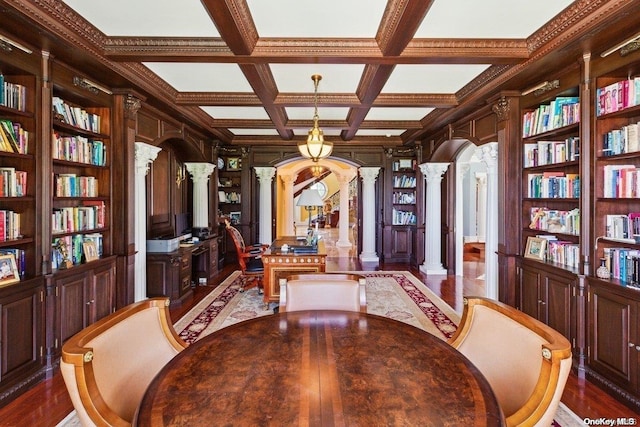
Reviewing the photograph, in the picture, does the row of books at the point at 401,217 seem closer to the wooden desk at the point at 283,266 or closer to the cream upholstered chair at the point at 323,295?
the wooden desk at the point at 283,266

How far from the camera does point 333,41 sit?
2.96m

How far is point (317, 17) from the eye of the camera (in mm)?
2617

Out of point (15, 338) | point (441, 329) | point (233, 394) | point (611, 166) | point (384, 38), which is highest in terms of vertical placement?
point (384, 38)

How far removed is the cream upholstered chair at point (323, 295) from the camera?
7.45 ft

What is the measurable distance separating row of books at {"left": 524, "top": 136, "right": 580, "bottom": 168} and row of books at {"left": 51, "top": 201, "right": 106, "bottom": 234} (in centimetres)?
455

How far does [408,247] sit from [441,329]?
14.2 feet

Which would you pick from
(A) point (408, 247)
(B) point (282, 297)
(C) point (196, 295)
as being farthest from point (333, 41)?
(A) point (408, 247)

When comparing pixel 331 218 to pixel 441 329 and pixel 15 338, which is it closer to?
pixel 441 329

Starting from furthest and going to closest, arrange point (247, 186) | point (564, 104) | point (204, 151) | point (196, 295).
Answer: point (247, 186)
point (204, 151)
point (196, 295)
point (564, 104)

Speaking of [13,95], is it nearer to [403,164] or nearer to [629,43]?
[629,43]

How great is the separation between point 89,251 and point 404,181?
20.9 ft

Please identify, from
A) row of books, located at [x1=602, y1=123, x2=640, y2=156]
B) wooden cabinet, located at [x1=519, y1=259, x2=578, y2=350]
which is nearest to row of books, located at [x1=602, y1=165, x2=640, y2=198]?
row of books, located at [x1=602, y1=123, x2=640, y2=156]

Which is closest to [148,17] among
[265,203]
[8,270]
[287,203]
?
[8,270]

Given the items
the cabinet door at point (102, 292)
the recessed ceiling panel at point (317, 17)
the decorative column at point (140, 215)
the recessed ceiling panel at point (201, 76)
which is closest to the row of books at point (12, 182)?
the cabinet door at point (102, 292)
